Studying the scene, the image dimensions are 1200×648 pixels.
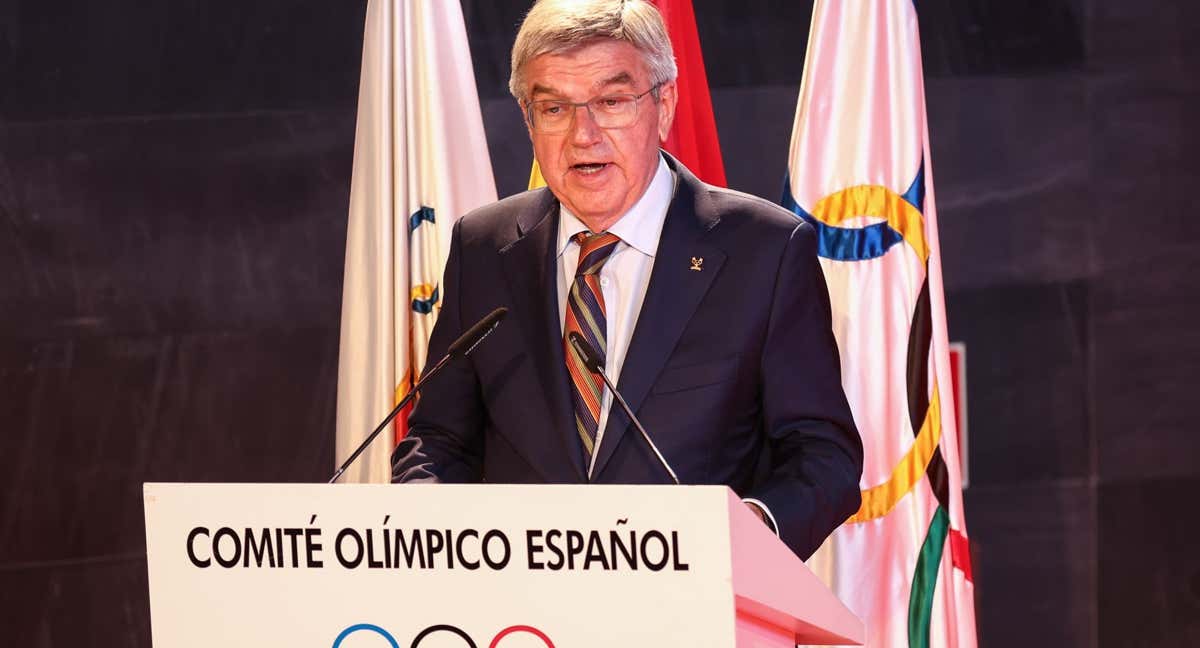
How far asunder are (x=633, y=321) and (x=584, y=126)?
0.32 m

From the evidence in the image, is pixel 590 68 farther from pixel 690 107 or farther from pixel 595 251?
pixel 690 107

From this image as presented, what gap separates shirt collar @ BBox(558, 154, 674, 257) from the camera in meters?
2.31

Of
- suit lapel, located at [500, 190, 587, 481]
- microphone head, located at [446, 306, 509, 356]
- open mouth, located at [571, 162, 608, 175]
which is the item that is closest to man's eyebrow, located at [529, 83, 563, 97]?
open mouth, located at [571, 162, 608, 175]

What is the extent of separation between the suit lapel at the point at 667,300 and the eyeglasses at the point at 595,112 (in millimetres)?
179

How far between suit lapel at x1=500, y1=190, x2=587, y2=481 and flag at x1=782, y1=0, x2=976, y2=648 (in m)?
0.97

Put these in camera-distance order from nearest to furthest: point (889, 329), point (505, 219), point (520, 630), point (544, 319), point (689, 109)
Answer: point (520, 630), point (544, 319), point (505, 219), point (889, 329), point (689, 109)

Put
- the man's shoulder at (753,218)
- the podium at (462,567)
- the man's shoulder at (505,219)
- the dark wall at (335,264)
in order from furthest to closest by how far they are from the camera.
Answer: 1. the dark wall at (335,264)
2. the man's shoulder at (505,219)
3. the man's shoulder at (753,218)
4. the podium at (462,567)

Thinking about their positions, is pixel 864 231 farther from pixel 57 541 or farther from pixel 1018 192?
pixel 57 541

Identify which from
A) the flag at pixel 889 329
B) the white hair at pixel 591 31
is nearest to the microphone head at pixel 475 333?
the white hair at pixel 591 31

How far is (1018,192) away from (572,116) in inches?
81.9

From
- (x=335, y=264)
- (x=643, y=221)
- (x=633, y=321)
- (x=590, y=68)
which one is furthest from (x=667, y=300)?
(x=335, y=264)

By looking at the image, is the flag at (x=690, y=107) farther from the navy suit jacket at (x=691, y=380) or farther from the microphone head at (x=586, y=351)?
the microphone head at (x=586, y=351)

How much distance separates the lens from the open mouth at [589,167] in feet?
7.43

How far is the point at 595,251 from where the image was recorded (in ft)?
7.56
